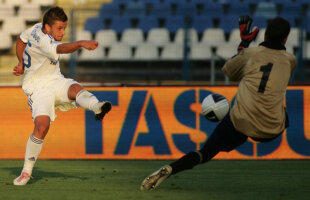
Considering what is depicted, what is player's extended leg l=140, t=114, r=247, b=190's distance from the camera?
6051 millimetres

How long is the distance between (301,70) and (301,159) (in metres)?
5.04

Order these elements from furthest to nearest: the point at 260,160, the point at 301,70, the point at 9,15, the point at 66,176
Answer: the point at 9,15 < the point at 301,70 < the point at 260,160 < the point at 66,176

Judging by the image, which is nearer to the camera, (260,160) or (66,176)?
(66,176)

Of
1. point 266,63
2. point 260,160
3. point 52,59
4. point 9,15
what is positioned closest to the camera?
point 266,63

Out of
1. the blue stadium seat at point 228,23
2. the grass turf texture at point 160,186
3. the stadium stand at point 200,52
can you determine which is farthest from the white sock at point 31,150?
the blue stadium seat at point 228,23

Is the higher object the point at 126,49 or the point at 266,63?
the point at 266,63

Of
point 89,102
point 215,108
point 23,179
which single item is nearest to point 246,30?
point 215,108

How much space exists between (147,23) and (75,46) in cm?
1029

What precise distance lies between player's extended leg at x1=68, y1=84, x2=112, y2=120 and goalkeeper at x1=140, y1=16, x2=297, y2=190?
119cm

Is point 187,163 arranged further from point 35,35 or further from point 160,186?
point 35,35

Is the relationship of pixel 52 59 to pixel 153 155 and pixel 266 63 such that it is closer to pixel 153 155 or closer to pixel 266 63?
pixel 266 63

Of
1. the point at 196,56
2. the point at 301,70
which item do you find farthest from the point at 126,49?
the point at 301,70

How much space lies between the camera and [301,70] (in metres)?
14.2

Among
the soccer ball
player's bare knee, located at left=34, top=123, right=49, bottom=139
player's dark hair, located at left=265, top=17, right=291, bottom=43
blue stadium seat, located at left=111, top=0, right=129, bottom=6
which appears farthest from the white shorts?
blue stadium seat, located at left=111, top=0, right=129, bottom=6
